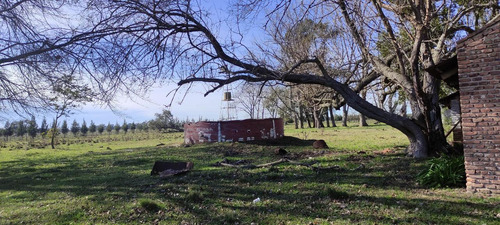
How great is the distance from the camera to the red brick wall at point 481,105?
6.04 metres

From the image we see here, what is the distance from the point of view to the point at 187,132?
2028 centimetres

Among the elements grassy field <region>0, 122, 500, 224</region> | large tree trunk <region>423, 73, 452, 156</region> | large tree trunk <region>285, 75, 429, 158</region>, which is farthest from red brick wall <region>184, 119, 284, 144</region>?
large tree trunk <region>423, 73, 452, 156</region>

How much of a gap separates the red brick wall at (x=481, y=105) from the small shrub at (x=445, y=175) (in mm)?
539

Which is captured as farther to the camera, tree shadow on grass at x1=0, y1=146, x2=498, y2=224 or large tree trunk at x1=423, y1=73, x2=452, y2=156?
large tree trunk at x1=423, y1=73, x2=452, y2=156

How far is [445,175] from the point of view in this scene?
274 inches

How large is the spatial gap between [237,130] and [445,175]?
486 inches

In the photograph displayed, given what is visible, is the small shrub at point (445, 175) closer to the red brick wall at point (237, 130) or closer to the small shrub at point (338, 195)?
the small shrub at point (338, 195)

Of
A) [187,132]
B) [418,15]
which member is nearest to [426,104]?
[418,15]

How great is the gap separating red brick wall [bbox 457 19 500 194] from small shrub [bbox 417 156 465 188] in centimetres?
54

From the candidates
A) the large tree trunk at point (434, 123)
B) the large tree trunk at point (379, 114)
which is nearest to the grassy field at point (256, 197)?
the large tree trunk at point (379, 114)

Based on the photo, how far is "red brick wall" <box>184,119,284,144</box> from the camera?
60.2ft

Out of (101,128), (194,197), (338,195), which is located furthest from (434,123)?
(101,128)

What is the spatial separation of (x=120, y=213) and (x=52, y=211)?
4.98ft

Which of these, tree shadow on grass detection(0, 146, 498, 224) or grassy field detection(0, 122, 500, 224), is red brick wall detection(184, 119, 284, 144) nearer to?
tree shadow on grass detection(0, 146, 498, 224)
